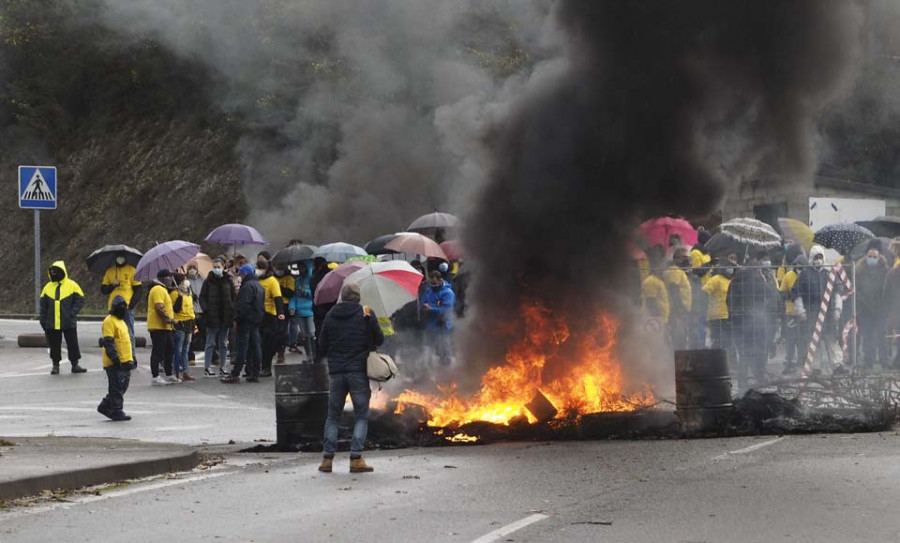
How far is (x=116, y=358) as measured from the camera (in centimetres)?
1497

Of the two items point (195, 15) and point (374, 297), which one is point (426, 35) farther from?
point (374, 297)

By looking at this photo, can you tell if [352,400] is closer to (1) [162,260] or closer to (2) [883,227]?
(1) [162,260]

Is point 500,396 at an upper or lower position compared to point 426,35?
lower

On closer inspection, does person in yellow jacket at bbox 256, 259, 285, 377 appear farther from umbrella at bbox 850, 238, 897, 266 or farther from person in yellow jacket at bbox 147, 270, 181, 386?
umbrella at bbox 850, 238, 897, 266

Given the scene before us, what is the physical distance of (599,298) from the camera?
13.5 m

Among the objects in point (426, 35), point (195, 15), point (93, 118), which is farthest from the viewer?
point (93, 118)

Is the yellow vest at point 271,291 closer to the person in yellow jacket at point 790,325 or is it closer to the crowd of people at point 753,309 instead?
the crowd of people at point 753,309

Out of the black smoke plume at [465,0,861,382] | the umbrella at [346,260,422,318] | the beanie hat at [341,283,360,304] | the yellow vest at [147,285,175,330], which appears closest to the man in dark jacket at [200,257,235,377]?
the yellow vest at [147,285,175,330]

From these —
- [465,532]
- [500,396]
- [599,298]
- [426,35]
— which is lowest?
[465,532]

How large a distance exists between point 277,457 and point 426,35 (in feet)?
71.5

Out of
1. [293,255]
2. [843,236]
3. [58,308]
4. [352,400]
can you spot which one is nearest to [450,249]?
[293,255]

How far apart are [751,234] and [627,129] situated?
23.0 ft

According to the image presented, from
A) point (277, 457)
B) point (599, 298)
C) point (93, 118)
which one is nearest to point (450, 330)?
point (599, 298)

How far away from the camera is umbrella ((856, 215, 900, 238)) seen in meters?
23.0
